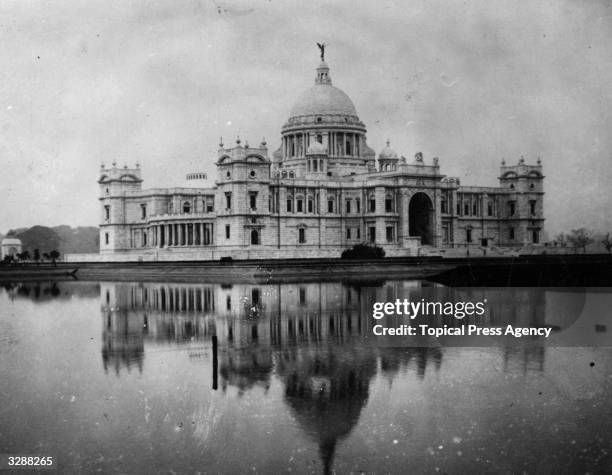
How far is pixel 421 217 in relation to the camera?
3617 inches

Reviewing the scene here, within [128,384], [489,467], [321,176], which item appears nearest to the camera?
[489,467]

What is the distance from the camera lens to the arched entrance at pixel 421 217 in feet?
298

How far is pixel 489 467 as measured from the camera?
600 inches

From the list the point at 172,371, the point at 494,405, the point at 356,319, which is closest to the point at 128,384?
the point at 172,371

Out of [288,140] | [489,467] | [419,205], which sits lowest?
[489,467]

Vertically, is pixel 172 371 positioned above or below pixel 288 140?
below

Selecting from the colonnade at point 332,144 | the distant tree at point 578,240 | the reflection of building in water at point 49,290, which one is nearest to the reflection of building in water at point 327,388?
the reflection of building in water at point 49,290

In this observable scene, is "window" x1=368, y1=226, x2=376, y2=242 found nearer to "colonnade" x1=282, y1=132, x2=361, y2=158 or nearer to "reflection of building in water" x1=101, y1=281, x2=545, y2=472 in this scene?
"colonnade" x1=282, y1=132, x2=361, y2=158

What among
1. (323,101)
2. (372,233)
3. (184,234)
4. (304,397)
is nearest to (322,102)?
(323,101)

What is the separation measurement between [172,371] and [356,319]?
10851 mm

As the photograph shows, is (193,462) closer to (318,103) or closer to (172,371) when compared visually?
(172,371)

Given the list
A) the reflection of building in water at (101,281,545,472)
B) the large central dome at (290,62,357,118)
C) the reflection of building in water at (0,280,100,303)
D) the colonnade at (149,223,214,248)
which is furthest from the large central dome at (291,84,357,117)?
the reflection of building in water at (101,281,545,472)

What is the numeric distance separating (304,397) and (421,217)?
73.7m

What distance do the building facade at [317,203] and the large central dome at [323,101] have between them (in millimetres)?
124
